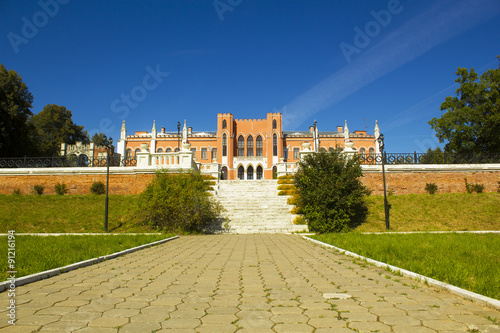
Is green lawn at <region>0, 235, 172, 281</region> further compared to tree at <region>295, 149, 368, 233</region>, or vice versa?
tree at <region>295, 149, 368, 233</region>

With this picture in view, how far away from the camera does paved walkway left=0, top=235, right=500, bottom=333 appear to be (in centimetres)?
273

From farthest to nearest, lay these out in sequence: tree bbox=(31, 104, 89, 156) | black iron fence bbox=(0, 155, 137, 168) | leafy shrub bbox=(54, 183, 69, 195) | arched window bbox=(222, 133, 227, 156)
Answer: arched window bbox=(222, 133, 227, 156) < tree bbox=(31, 104, 89, 156) < black iron fence bbox=(0, 155, 137, 168) < leafy shrub bbox=(54, 183, 69, 195)

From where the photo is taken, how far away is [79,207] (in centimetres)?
1489

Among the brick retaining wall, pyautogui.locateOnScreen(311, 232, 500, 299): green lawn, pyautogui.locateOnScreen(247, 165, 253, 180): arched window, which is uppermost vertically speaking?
pyautogui.locateOnScreen(247, 165, 253, 180): arched window

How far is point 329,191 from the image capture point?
12.4 metres

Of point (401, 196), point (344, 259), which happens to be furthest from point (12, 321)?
point (401, 196)

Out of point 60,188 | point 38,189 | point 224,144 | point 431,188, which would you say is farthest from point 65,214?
point 224,144

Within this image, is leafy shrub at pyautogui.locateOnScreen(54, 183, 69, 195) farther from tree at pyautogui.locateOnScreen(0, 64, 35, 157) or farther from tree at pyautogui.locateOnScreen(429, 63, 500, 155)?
tree at pyautogui.locateOnScreen(429, 63, 500, 155)

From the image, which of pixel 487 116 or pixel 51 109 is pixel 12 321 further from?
pixel 51 109

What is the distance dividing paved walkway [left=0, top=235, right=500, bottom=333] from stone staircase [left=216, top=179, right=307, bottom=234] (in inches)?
309

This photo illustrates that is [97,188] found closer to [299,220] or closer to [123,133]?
[299,220]

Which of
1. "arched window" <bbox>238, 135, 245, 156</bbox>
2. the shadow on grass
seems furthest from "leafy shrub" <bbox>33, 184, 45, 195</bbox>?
"arched window" <bbox>238, 135, 245, 156</bbox>

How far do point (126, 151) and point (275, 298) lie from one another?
5352 centimetres

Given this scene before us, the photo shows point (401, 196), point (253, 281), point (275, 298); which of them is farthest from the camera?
point (401, 196)
